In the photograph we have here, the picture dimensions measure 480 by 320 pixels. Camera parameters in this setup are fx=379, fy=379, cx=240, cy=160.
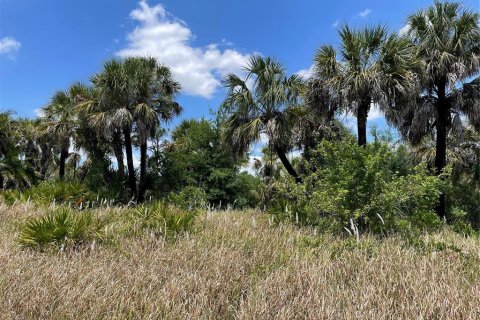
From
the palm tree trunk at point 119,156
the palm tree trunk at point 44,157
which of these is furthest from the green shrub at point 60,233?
the palm tree trunk at point 44,157

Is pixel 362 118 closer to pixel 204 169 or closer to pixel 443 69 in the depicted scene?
pixel 443 69

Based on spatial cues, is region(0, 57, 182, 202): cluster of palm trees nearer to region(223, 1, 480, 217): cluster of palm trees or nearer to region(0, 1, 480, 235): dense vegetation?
region(0, 1, 480, 235): dense vegetation

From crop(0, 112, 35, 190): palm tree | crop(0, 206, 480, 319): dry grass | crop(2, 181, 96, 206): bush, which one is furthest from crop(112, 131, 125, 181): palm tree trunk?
crop(0, 206, 480, 319): dry grass

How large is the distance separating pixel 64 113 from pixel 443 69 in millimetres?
20391

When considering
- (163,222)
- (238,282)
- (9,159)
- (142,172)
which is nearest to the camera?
(238,282)

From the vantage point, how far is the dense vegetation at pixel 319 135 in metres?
8.18

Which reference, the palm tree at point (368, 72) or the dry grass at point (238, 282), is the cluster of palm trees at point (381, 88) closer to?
the palm tree at point (368, 72)

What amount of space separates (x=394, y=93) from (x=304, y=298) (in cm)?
1153

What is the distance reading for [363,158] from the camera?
7895 millimetres

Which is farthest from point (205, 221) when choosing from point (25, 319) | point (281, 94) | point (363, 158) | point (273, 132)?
point (281, 94)

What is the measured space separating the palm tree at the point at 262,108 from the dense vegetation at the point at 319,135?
2.0 inches

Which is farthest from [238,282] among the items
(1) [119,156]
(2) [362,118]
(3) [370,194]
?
(1) [119,156]

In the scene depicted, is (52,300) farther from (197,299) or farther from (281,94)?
(281,94)

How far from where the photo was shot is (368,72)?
1338 centimetres
